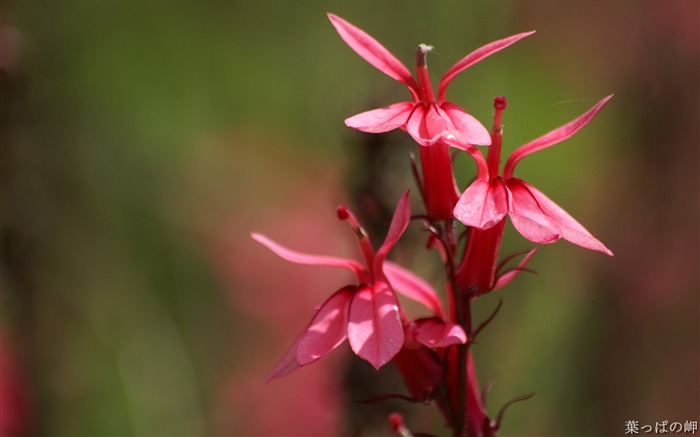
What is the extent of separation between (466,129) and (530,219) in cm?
6

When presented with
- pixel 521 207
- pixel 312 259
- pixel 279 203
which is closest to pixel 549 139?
pixel 521 207

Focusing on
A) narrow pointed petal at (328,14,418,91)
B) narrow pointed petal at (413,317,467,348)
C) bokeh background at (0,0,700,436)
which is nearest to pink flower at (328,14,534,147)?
narrow pointed petal at (328,14,418,91)

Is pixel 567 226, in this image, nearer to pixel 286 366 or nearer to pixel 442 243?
pixel 442 243

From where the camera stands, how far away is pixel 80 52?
1.62 m

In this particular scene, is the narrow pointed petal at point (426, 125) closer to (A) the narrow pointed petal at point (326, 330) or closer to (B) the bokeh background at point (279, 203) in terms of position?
(A) the narrow pointed petal at point (326, 330)

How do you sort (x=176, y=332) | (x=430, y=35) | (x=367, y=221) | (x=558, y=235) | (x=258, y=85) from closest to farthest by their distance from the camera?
(x=558, y=235) < (x=367, y=221) < (x=176, y=332) < (x=430, y=35) < (x=258, y=85)

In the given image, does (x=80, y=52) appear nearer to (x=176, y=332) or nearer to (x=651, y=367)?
(x=176, y=332)

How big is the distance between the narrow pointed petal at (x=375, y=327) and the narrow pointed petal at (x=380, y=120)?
0.31 feet

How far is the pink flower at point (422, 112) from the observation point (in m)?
0.46

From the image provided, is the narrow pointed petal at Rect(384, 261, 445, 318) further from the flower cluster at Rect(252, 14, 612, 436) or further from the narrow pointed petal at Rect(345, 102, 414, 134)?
the narrow pointed petal at Rect(345, 102, 414, 134)

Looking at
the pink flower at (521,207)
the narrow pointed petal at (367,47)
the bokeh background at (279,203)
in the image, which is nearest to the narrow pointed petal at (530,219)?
the pink flower at (521,207)

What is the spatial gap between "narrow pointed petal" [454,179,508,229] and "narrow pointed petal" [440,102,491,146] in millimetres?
29

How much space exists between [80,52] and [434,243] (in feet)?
4.09

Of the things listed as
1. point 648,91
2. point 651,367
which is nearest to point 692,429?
point 651,367
